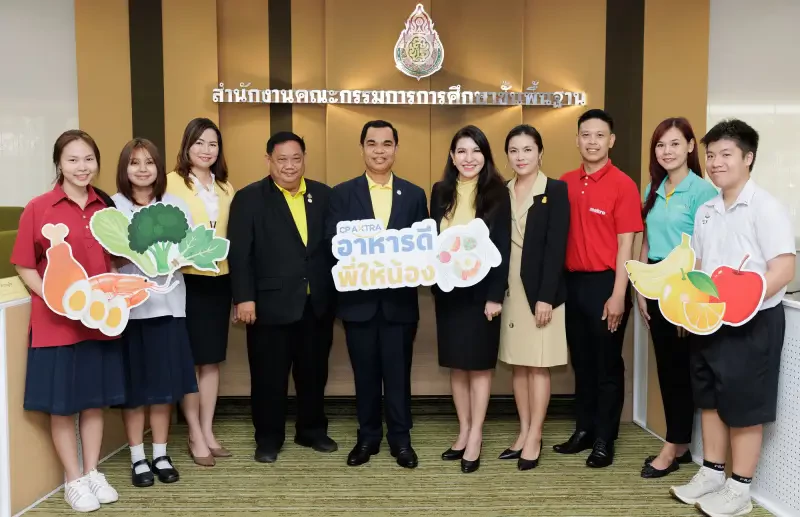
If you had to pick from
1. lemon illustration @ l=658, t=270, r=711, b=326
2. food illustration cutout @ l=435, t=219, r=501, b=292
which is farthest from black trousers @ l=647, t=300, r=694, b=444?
food illustration cutout @ l=435, t=219, r=501, b=292

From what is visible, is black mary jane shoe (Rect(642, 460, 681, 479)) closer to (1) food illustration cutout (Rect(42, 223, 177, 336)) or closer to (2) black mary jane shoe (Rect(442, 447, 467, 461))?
(2) black mary jane shoe (Rect(442, 447, 467, 461))

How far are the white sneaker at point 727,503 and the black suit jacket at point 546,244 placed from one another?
3.74 feet

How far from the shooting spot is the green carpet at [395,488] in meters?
2.81

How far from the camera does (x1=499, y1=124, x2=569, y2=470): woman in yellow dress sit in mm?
3102

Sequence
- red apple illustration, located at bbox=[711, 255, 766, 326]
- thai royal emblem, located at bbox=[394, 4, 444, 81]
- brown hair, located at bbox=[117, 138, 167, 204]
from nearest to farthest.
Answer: red apple illustration, located at bbox=[711, 255, 766, 326] → brown hair, located at bbox=[117, 138, 167, 204] → thai royal emblem, located at bbox=[394, 4, 444, 81]

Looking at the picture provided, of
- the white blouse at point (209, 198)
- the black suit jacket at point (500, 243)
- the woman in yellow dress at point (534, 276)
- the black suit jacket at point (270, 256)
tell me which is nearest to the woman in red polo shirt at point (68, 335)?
the white blouse at point (209, 198)

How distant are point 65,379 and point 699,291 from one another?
287cm

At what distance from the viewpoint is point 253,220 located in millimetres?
3230

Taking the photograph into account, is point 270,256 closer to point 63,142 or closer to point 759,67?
point 63,142

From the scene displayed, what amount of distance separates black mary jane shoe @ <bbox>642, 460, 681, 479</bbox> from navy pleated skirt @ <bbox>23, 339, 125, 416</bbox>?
276 cm

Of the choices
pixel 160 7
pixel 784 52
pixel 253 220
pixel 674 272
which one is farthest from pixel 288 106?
pixel 784 52

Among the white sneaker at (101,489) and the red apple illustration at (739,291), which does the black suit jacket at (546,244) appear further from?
the white sneaker at (101,489)

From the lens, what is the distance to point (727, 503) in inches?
108

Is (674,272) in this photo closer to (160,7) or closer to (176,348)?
(176,348)
